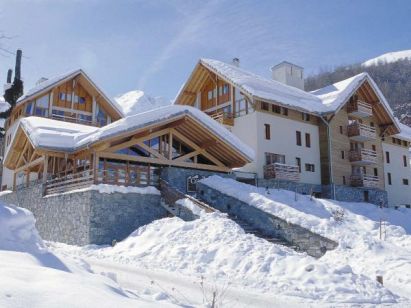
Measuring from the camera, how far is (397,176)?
38938mm

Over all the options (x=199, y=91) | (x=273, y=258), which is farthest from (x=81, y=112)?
(x=273, y=258)

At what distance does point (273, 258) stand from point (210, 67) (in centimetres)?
2117

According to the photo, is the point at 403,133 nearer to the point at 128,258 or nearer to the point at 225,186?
the point at 225,186

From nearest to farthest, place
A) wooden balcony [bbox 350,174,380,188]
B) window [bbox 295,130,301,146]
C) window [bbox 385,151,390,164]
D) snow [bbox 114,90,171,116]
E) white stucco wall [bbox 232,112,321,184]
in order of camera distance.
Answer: white stucco wall [bbox 232,112,321,184], window [bbox 295,130,301,146], wooden balcony [bbox 350,174,380,188], window [bbox 385,151,390,164], snow [bbox 114,90,171,116]

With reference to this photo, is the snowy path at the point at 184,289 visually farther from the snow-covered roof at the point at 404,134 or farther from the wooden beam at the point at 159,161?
the snow-covered roof at the point at 404,134

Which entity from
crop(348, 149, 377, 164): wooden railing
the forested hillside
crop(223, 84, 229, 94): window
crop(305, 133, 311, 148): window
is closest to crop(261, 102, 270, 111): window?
crop(223, 84, 229, 94): window

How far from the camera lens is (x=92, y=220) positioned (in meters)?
17.1

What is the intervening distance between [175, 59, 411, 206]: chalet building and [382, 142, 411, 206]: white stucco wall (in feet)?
0.91

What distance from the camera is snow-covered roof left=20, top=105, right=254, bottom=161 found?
18109 mm

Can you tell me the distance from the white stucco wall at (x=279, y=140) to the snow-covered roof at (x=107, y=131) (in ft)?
20.5

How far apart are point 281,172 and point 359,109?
10.1m

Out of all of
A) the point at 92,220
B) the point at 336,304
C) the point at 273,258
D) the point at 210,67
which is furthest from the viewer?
the point at 210,67

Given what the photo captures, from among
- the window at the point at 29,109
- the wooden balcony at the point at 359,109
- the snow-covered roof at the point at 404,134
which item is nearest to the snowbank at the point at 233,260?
the window at the point at 29,109

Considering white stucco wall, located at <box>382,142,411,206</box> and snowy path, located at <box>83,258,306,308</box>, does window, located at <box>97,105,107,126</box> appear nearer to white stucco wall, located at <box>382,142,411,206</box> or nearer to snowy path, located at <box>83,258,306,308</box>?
white stucco wall, located at <box>382,142,411,206</box>
